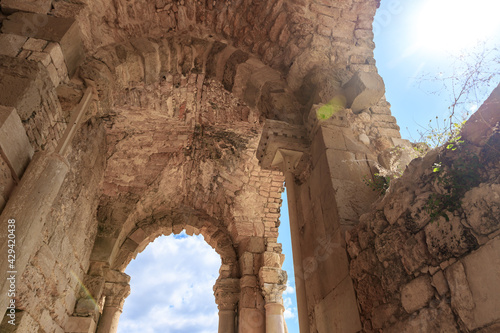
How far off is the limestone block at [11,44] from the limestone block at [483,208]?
3.90 m

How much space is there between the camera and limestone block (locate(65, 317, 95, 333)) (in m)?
5.14

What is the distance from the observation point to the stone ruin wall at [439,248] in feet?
4.62

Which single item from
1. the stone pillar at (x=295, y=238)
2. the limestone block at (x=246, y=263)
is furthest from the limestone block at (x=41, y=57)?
the limestone block at (x=246, y=263)

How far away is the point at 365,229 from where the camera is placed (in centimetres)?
228

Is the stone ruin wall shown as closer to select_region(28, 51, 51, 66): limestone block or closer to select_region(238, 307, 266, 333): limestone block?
select_region(28, 51, 51, 66): limestone block

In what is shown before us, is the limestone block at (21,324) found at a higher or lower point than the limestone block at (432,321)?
higher

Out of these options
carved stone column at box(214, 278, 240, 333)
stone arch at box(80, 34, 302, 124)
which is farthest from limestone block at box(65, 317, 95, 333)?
stone arch at box(80, 34, 302, 124)

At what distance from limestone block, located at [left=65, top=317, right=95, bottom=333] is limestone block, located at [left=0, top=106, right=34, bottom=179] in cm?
389

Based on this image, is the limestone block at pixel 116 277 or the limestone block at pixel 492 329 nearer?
the limestone block at pixel 492 329

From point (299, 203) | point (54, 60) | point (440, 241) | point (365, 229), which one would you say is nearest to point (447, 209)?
point (440, 241)

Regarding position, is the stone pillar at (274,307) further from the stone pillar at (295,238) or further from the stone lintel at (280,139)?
the stone lintel at (280,139)

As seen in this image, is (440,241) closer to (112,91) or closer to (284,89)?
(284,89)

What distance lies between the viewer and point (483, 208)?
1454mm

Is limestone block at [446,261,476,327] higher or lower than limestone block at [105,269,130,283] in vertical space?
lower
